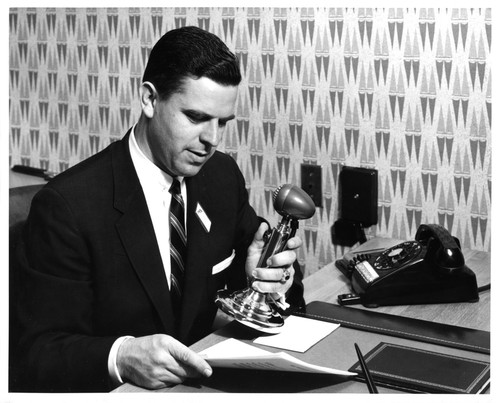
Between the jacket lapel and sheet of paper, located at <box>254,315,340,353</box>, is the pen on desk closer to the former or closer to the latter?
sheet of paper, located at <box>254,315,340,353</box>

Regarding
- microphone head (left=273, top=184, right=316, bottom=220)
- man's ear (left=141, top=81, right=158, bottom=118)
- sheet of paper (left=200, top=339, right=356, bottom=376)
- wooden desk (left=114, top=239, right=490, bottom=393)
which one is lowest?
wooden desk (left=114, top=239, right=490, bottom=393)

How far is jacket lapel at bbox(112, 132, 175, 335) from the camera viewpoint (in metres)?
1.44

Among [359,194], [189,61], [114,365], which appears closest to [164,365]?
[114,365]

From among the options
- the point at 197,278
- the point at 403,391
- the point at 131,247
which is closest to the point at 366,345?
the point at 403,391

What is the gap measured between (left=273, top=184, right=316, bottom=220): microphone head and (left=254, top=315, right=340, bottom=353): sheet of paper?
23cm

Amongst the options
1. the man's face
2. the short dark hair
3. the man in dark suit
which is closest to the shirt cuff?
the man in dark suit

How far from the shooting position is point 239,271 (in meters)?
1.72

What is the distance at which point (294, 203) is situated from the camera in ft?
4.43

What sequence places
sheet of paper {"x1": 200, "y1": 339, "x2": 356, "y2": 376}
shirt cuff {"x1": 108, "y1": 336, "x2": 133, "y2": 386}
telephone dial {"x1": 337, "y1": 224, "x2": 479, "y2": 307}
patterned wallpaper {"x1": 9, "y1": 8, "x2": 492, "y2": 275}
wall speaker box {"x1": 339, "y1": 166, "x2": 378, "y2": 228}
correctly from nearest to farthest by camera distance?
sheet of paper {"x1": 200, "y1": 339, "x2": 356, "y2": 376}
shirt cuff {"x1": 108, "y1": 336, "x2": 133, "y2": 386}
telephone dial {"x1": 337, "y1": 224, "x2": 479, "y2": 307}
patterned wallpaper {"x1": 9, "y1": 8, "x2": 492, "y2": 275}
wall speaker box {"x1": 339, "y1": 166, "x2": 378, "y2": 228}

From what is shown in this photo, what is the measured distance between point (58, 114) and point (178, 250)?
3.73 ft

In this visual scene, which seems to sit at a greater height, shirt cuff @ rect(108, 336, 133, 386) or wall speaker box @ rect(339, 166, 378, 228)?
wall speaker box @ rect(339, 166, 378, 228)

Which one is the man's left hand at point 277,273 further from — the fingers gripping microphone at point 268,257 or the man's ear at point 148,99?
the man's ear at point 148,99

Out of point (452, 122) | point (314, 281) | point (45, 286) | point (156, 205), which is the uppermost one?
point (452, 122)
